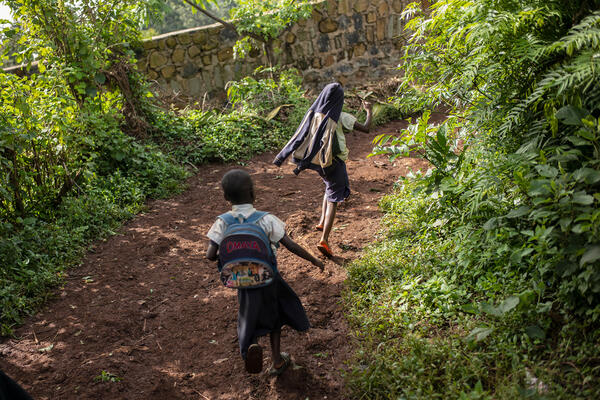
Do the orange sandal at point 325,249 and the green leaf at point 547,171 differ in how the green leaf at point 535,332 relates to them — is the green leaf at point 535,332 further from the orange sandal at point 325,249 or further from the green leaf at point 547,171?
the orange sandal at point 325,249

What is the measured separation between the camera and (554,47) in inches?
106

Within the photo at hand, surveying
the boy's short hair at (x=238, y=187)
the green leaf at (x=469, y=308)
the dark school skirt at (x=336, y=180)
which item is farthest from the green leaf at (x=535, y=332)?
the dark school skirt at (x=336, y=180)

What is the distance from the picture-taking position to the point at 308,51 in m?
10.5

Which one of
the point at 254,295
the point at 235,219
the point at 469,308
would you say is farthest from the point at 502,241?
the point at 235,219

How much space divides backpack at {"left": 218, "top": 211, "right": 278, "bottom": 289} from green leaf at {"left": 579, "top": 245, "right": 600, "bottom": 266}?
1731 mm

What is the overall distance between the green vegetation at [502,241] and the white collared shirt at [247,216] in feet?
3.22

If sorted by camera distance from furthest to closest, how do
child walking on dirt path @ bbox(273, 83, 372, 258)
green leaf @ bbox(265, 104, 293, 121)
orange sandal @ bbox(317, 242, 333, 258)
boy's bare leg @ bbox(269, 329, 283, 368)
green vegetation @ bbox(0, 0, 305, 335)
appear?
green leaf @ bbox(265, 104, 293, 121) → green vegetation @ bbox(0, 0, 305, 335) → orange sandal @ bbox(317, 242, 333, 258) → child walking on dirt path @ bbox(273, 83, 372, 258) → boy's bare leg @ bbox(269, 329, 283, 368)

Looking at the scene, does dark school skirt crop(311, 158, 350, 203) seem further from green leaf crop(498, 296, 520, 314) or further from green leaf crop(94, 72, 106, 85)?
green leaf crop(94, 72, 106, 85)

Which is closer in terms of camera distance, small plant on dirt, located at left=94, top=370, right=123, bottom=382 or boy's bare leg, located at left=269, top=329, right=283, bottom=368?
boy's bare leg, located at left=269, top=329, right=283, bottom=368

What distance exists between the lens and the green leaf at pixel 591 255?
90.9 inches

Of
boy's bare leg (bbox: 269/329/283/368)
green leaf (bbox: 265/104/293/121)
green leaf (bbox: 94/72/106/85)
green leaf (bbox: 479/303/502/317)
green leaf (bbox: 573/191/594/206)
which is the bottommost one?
boy's bare leg (bbox: 269/329/283/368)

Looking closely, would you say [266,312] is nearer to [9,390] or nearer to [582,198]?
[9,390]

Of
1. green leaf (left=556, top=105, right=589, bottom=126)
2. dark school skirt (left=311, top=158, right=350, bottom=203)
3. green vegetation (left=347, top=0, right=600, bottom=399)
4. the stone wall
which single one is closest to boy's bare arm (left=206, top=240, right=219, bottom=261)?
green vegetation (left=347, top=0, right=600, bottom=399)

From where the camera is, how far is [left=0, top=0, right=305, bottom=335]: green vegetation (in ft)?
15.4
